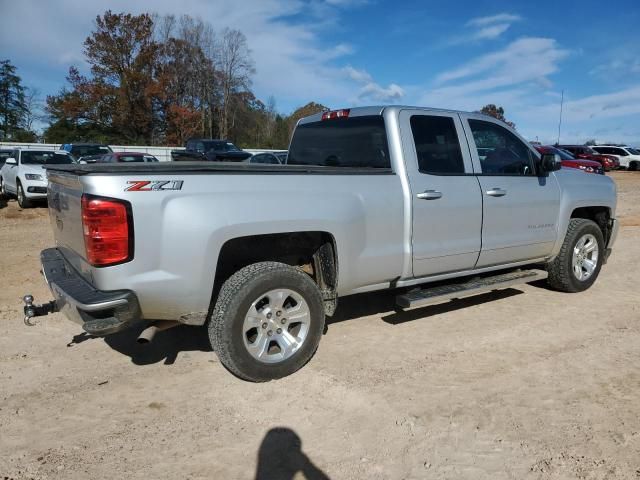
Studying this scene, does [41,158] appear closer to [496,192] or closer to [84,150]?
[84,150]

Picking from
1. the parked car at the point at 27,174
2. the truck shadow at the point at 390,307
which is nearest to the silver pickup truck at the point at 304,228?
the truck shadow at the point at 390,307

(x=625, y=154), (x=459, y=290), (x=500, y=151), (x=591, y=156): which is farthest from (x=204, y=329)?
(x=625, y=154)

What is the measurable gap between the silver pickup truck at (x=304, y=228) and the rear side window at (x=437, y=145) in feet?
0.04

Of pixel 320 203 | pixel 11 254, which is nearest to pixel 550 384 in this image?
pixel 320 203

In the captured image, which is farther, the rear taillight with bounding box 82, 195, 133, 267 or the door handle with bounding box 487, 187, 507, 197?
the door handle with bounding box 487, 187, 507, 197

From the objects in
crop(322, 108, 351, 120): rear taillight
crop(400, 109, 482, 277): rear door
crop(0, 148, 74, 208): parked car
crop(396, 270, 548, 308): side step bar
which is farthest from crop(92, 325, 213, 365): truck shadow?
crop(0, 148, 74, 208): parked car

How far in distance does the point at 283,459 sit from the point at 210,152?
66.9 ft

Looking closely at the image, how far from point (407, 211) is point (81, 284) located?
2456 millimetres

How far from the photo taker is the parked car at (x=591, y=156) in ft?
105

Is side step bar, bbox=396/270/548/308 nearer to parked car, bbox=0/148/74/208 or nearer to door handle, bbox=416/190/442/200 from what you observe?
door handle, bbox=416/190/442/200

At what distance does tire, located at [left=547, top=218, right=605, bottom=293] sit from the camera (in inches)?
224

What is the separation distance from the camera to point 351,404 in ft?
11.1

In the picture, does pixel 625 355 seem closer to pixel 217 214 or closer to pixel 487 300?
pixel 487 300

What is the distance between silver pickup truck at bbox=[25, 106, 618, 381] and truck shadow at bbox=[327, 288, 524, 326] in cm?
55
